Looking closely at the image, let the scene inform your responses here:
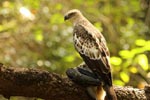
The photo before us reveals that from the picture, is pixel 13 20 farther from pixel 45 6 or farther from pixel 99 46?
pixel 99 46

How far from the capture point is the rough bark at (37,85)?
2785 millimetres

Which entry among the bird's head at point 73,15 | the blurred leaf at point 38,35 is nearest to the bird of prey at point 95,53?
the bird's head at point 73,15

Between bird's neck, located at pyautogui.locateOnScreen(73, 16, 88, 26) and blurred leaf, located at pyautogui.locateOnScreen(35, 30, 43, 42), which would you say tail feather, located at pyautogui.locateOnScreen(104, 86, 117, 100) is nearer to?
bird's neck, located at pyautogui.locateOnScreen(73, 16, 88, 26)

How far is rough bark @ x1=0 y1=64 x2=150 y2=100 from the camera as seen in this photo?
9.14ft

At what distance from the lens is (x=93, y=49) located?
3139 millimetres

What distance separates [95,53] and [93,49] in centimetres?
5

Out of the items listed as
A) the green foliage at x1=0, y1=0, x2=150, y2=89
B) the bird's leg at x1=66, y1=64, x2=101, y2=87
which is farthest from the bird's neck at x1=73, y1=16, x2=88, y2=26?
the green foliage at x1=0, y1=0, x2=150, y2=89

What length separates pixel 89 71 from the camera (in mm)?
3074

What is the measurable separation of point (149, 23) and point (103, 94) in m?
4.80

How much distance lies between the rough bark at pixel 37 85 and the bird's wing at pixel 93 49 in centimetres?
18

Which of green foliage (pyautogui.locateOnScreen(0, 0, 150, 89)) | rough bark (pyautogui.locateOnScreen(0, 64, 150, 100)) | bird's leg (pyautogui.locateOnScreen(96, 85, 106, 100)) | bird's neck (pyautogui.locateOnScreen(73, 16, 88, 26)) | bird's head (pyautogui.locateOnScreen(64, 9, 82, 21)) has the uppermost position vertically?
green foliage (pyautogui.locateOnScreen(0, 0, 150, 89))

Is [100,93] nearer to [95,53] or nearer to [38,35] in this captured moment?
[95,53]

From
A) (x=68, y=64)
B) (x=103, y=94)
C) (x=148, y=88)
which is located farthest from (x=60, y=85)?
(x=68, y=64)

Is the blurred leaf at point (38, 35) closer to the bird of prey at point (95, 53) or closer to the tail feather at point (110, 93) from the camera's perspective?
the bird of prey at point (95, 53)
